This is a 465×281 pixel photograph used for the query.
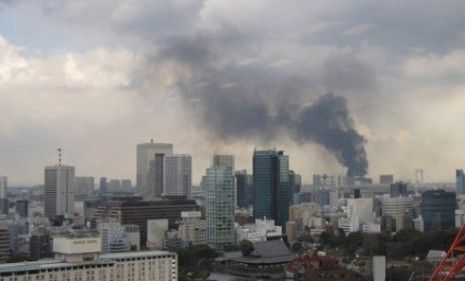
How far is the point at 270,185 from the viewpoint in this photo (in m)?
33.1

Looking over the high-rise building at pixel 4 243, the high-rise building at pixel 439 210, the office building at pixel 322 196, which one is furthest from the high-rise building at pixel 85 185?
the high-rise building at pixel 4 243

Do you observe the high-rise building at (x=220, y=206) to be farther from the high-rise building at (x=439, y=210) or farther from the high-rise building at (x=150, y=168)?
the high-rise building at (x=150, y=168)

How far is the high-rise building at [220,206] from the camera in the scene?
80.4 feet

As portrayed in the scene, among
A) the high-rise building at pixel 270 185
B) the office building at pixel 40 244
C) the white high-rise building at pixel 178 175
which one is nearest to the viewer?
the office building at pixel 40 244

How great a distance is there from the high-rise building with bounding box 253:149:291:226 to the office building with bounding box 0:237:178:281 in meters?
18.7

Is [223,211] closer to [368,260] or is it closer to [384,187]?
[368,260]

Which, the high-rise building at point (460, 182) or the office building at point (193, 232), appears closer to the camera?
the office building at point (193, 232)

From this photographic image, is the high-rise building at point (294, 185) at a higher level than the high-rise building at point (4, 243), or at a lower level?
higher

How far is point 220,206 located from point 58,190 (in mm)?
17927

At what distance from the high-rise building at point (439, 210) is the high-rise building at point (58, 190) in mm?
19637

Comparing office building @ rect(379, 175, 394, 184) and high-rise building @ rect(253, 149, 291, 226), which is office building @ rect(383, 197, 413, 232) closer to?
high-rise building @ rect(253, 149, 291, 226)

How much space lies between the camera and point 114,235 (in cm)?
2202

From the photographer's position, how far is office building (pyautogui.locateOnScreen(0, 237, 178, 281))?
1224 cm

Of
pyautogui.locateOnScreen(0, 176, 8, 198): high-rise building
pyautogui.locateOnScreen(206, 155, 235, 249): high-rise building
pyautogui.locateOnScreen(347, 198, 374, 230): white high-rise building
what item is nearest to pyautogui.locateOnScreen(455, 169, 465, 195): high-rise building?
pyautogui.locateOnScreen(347, 198, 374, 230): white high-rise building
